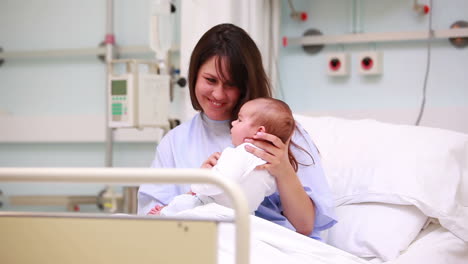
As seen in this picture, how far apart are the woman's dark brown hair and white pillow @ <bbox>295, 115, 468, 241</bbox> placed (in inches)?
16.4

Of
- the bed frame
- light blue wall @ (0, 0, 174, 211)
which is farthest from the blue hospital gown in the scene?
light blue wall @ (0, 0, 174, 211)

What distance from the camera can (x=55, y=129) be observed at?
3908 millimetres

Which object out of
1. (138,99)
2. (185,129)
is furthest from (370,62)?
(185,129)

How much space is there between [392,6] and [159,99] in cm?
131

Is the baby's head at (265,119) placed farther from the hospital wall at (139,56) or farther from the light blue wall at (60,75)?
the light blue wall at (60,75)

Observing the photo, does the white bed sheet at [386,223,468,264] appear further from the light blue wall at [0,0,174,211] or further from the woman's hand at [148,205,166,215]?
the light blue wall at [0,0,174,211]

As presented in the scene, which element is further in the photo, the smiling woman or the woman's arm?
the smiling woman

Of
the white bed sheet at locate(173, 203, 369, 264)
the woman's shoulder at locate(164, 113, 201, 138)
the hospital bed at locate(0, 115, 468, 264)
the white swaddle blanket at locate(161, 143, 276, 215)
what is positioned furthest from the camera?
the woman's shoulder at locate(164, 113, 201, 138)

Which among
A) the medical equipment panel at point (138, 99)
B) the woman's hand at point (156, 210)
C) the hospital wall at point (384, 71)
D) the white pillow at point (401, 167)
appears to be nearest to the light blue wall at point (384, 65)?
the hospital wall at point (384, 71)

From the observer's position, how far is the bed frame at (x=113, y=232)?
103 centimetres

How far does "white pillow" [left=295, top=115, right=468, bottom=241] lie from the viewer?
203 centimetres

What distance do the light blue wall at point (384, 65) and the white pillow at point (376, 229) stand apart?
3.59 feet

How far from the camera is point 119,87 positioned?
3.05 m

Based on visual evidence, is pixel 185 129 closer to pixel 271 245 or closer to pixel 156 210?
pixel 156 210
